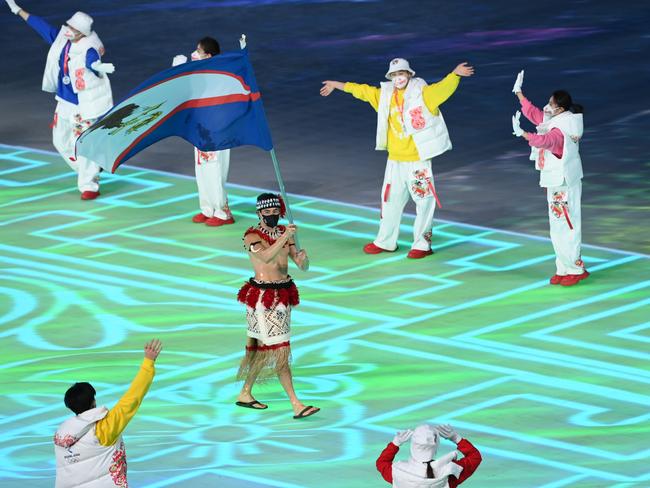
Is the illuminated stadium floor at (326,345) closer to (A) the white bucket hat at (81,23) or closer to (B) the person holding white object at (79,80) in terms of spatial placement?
(B) the person holding white object at (79,80)

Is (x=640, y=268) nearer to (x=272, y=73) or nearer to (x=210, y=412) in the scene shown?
(x=210, y=412)

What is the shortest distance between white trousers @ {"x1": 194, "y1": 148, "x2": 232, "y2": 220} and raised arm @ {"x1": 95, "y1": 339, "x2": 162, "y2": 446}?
28.9ft

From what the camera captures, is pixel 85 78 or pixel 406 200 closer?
pixel 406 200

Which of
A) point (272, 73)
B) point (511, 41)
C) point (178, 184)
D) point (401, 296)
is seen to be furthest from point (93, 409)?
point (511, 41)

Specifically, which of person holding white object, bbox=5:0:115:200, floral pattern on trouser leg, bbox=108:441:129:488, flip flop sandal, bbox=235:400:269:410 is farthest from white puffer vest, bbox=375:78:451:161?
floral pattern on trouser leg, bbox=108:441:129:488

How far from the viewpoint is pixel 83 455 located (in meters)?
10.4

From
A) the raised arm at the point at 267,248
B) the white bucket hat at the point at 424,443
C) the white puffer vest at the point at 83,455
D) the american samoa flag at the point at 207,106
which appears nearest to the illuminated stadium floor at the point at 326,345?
the raised arm at the point at 267,248

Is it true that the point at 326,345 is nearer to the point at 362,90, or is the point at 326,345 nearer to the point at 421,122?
the point at 421,122

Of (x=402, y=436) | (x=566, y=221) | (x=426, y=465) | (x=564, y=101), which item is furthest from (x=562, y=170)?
(x=426, y=465)

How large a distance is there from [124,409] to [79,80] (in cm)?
1011

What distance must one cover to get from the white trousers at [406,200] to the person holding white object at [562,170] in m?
1.38

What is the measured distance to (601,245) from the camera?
18.5 meters

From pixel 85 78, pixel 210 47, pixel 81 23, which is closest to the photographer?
pixel 210 47

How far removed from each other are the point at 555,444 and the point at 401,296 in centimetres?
400
